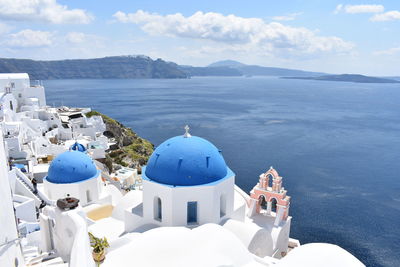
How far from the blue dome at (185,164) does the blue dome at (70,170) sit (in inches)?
243

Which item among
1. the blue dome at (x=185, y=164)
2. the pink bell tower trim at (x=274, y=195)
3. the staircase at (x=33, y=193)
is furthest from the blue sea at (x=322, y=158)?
the staircase at (x=33, y=193)

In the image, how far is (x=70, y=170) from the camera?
1927 centimetres

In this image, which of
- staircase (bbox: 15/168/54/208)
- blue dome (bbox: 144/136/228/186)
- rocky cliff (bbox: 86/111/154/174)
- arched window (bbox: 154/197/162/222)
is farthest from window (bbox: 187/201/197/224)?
rocky cliff (bbox: 86/111/154/174)

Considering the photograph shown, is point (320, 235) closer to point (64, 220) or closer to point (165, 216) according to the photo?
point (165, 216)

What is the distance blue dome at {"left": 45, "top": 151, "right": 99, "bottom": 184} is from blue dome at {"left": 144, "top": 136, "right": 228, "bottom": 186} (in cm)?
616

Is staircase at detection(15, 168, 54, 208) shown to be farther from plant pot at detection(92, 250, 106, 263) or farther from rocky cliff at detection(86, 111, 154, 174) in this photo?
rocky cliff at detection(86, 111, 154, 174)

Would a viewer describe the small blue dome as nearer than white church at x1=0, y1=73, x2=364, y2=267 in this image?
No

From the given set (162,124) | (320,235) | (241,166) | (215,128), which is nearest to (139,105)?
(162,124)

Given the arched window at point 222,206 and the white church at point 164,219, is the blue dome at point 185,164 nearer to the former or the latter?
the white church at point 164,219

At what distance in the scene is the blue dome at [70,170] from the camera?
62.8 ft

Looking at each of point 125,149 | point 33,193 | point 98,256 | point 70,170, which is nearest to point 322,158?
point 125,149

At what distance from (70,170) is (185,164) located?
8903 mm

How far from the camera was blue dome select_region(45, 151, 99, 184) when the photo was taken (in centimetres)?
1916

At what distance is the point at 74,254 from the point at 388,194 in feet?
149
